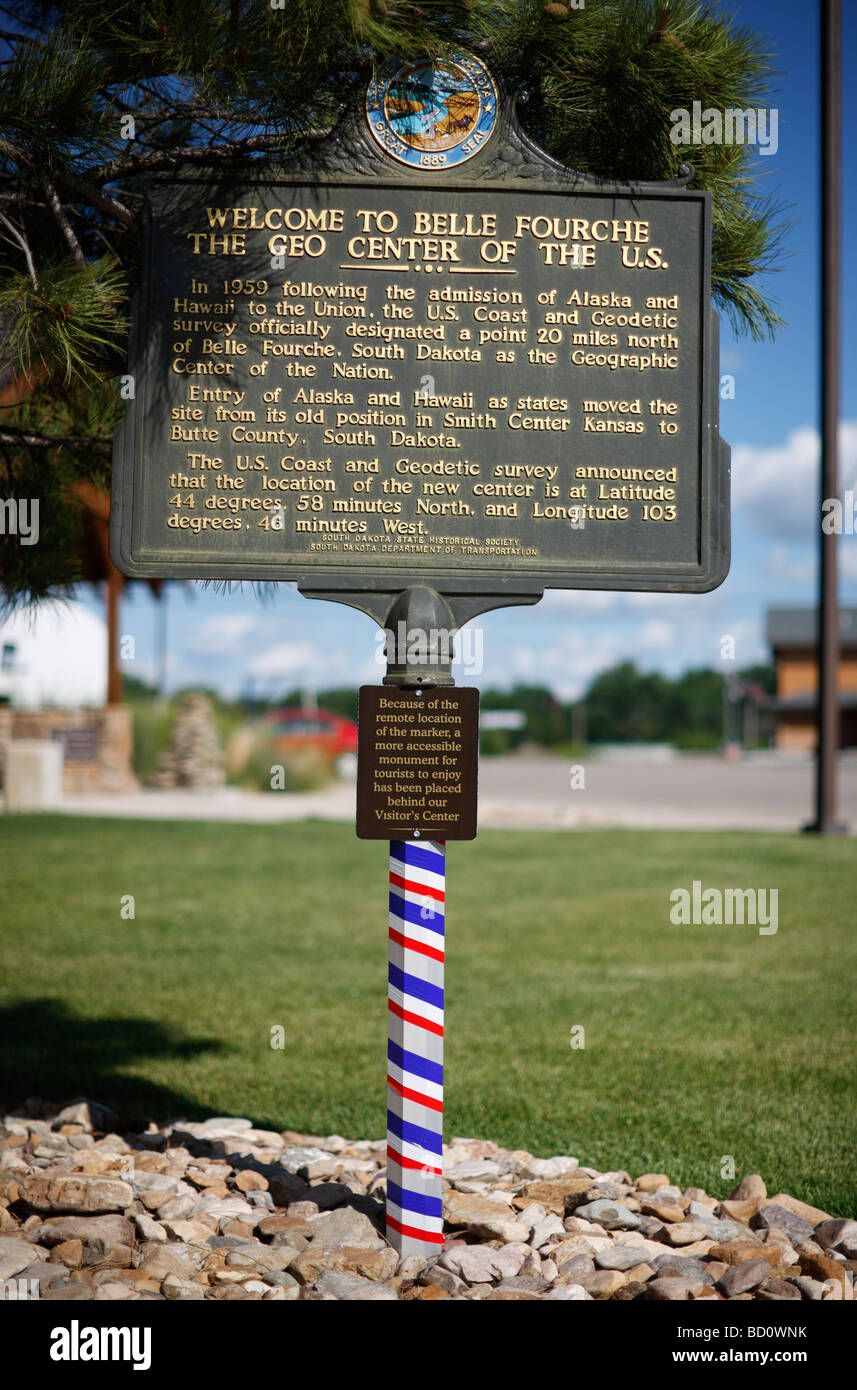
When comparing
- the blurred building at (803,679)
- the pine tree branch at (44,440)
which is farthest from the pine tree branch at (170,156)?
the blurred building at (803,679)

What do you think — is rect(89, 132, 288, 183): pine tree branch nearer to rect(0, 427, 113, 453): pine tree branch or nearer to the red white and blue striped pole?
rect(0, 427, 113, 453): pine tree branch

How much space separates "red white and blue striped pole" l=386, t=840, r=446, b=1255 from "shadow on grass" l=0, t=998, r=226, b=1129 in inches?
71.7

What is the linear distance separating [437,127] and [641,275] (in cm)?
86

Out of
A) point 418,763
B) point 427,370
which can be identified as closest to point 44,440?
point 427,370

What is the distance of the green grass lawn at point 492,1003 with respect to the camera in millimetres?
5188

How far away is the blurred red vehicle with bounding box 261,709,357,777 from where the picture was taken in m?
25.0

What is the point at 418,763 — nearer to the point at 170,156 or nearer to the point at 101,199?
the point at 101,199

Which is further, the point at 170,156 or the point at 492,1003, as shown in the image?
the point at 492,1003

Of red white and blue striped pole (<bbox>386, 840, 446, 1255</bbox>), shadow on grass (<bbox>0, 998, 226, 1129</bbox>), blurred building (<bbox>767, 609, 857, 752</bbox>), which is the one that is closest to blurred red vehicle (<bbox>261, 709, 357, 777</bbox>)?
shadow on grass (<bbox>0, 998, 226, 1129</bbox>)

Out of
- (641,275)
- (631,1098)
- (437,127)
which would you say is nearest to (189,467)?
(437,127)

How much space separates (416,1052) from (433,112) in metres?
3.18

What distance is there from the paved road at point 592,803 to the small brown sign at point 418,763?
13.0 meters

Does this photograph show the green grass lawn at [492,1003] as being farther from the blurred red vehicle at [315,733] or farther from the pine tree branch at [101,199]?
the blurred red vehicle at [315,733]

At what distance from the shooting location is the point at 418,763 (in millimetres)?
3730
